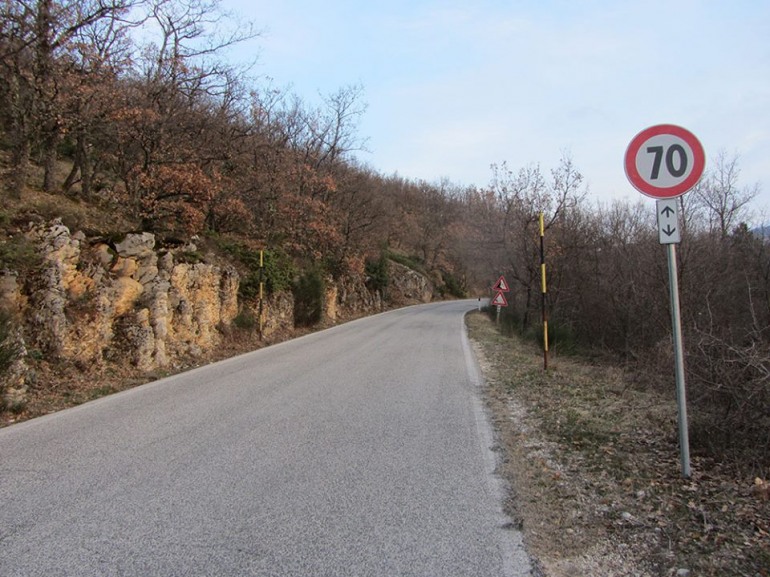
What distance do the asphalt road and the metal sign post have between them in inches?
71.2

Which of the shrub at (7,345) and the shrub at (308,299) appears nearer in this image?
the shrub at (7,345)

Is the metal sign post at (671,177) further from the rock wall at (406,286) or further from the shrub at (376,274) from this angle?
the rock wall at (406,286)

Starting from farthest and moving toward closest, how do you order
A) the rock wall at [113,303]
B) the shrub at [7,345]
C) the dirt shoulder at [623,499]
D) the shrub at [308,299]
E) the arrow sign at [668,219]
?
1. the shrub at [308,299]
2. the rock wall at [113,303]
3. the shrub at [7,345]
4. the arrow sign at [668,219]
5. the dirt shoulder at [623,499]

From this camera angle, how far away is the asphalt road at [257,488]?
322cm

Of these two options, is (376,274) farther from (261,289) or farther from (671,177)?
(671,177)

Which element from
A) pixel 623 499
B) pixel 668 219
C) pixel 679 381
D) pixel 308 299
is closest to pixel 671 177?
pixel 668 219

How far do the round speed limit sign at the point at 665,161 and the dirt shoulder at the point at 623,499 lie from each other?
8.00ft

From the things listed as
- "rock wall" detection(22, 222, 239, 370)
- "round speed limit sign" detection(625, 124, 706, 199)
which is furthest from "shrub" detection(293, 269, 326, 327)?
"round speed limit sign" detection(625, 124, 706, 199)

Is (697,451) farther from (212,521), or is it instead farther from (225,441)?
(225,441)

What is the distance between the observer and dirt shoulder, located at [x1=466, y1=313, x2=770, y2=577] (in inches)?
126

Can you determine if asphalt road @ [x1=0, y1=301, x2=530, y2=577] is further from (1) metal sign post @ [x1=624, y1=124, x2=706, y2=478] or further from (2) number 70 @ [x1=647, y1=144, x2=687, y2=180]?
(2) number 70 @ [x1=647, y1=144, x2=687, y2=180]

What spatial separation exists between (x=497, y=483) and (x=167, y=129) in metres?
15.5

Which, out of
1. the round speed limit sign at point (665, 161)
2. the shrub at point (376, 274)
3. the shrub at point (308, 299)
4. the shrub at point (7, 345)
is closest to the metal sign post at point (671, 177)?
the round speed limit sign at point (665, 161)

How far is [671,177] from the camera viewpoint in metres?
4.41
